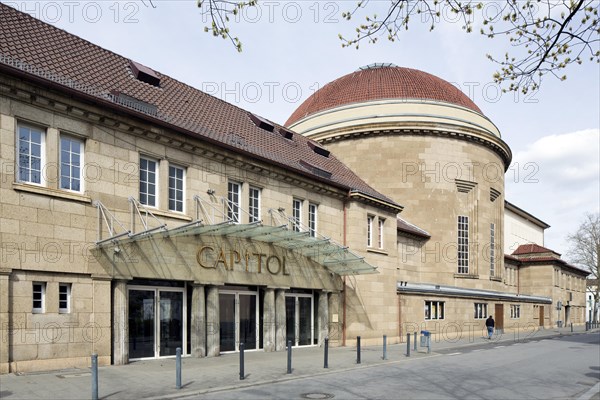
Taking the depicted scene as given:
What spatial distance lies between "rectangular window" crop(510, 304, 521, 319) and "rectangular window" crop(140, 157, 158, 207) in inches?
1423

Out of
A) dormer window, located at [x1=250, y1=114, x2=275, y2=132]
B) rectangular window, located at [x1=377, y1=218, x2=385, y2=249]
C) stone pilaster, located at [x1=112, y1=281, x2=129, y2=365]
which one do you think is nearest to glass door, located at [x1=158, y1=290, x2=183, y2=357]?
stone pilaster, located at [x1=112, y1=281, x2=129, y2=365]

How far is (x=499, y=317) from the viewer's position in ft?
143


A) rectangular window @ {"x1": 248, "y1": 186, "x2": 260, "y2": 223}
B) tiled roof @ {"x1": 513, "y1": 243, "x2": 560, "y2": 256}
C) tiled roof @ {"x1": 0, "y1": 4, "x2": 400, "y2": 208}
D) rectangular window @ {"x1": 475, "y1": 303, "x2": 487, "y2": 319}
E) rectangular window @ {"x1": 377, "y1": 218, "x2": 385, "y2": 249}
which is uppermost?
tiled roof @ {"x1": 0, "y1": 4, "x2": 400, "y2": 208}

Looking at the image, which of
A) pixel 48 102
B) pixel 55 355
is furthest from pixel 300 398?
pixel 48 102

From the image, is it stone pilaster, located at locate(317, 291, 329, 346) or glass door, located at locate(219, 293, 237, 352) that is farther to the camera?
stone pilaster, located at locate(317, 291, 329, 346)

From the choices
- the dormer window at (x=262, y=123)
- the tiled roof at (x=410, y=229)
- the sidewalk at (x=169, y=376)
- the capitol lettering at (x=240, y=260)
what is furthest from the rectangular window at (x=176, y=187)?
the tiled roof at (x=410, y=229)

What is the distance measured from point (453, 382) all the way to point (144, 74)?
→ 1473 cm

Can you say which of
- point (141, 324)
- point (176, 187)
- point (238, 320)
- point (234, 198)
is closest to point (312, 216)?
point (234, 198)

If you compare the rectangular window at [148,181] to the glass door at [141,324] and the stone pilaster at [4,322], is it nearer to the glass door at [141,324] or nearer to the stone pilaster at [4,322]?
the glass door at [141,324]

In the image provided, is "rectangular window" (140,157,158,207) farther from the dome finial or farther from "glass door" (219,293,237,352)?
the dome finial

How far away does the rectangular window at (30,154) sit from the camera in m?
14.5

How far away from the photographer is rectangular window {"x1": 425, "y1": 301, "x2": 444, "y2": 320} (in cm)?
3267

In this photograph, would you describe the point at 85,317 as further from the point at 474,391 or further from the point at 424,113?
the point at 424,113

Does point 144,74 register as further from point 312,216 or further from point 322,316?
point 322,316
